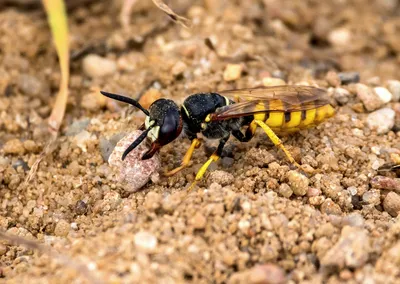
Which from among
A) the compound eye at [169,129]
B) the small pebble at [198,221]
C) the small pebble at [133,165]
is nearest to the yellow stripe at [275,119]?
the compound eye at [169,129]

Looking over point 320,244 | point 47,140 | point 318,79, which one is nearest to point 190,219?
point 320,244

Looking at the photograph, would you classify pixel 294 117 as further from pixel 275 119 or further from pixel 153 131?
pixel 153 131

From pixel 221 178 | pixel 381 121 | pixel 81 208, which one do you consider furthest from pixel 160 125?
pixel 381 121

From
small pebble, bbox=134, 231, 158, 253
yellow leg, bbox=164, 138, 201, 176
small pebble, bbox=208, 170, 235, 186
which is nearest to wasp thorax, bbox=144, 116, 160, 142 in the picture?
yellow leg, bbox=164, 138, 201, 176

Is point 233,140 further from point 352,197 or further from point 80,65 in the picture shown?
point 80,65

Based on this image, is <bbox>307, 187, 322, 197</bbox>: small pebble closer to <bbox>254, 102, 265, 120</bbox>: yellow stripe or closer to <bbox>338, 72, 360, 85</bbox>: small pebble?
<bbox>254, 102, 265, 120</bbox>: yellow stripe

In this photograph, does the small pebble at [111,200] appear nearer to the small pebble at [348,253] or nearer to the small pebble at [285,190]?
the small pebble at [285,190]
